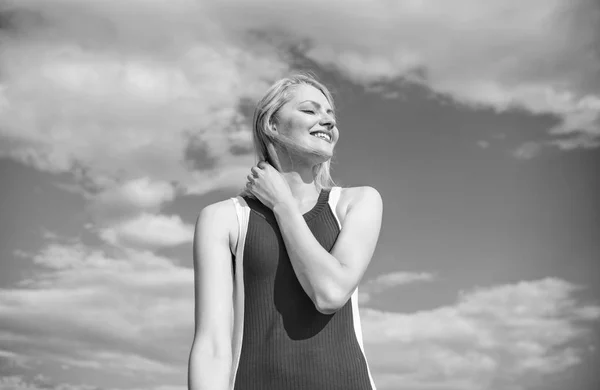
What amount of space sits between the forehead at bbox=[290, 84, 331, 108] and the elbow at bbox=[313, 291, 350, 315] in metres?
1.56

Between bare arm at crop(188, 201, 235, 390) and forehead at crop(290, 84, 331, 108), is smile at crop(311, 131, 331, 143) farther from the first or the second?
bare arm at crop(188, 201, 235, 390)

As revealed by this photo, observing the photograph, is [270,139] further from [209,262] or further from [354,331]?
[354,331]

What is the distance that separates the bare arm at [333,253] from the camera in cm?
434

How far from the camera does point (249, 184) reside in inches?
201

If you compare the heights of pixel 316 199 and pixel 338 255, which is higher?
pixel 316 199

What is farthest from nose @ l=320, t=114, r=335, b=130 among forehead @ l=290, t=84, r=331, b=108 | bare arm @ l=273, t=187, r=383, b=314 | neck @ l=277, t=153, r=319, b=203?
bare arm @ l=273, t=187, r=383, b=314

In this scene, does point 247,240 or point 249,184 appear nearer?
point 247,240

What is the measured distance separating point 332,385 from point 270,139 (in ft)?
6.29

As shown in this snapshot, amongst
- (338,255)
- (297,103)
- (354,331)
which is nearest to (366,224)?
(338,255)

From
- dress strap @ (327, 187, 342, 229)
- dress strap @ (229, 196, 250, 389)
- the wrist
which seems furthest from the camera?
dress strap @ (327, 187, 342, 229)

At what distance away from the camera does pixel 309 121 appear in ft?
16.7

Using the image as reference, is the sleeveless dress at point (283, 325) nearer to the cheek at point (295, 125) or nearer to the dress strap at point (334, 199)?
the dress strap at point (334, 199)

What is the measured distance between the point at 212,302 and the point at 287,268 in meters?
0.55

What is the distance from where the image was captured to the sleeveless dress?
14.2 ft
